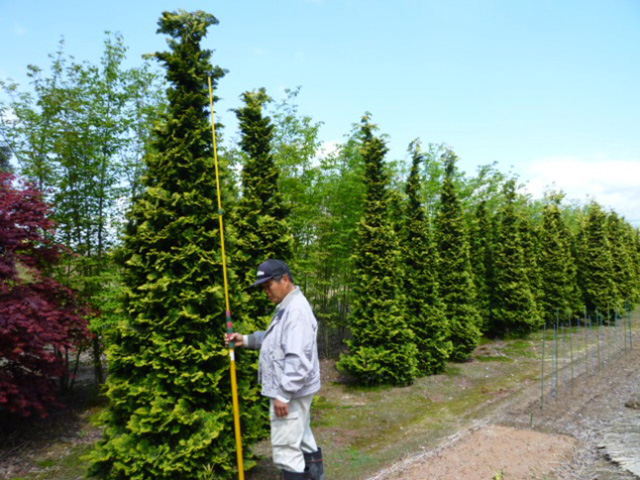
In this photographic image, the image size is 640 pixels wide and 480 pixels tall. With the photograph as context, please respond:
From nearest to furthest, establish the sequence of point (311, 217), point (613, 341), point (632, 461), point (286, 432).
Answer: point (286, 432)
point (632, 461)
point (311, 217)
point (613, 341)

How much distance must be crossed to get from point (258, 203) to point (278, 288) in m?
4.37

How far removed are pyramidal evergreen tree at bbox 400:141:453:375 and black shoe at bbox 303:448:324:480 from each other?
6852 mm

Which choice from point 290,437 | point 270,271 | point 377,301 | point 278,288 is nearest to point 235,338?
point 278,288

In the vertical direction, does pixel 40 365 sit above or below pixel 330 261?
below

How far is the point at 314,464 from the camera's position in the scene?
149 inches

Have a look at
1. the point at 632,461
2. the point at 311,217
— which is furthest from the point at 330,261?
the point at 632,461

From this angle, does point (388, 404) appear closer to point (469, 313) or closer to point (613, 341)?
point (469, 313)

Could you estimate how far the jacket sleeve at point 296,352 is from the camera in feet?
11.1

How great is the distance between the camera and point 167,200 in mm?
4617

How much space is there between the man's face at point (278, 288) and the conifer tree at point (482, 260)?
13269 millimetres

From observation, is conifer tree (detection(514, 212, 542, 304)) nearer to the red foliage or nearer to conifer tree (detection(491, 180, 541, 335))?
conifer tree (detection(491, 180, 541, 335))

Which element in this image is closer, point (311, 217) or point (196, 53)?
point (196, 53)

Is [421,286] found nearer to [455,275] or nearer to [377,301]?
[377,301]

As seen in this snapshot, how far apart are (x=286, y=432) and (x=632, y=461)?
439cm
